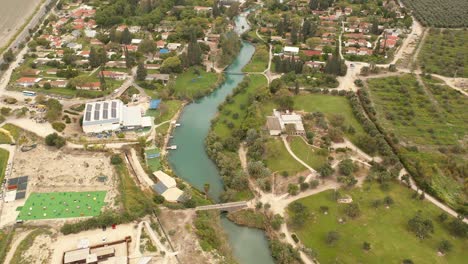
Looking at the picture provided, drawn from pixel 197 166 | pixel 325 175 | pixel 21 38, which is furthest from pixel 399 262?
pixel 21 38

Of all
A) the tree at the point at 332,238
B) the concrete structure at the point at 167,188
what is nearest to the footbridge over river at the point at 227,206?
the concrete structure at the point at 167,188

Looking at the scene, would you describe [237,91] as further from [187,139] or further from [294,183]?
[294,183]

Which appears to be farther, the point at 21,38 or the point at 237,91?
the point at 21,38

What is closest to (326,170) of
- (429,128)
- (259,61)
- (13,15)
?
(429,128)

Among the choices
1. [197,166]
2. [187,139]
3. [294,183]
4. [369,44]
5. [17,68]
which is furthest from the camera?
[369,44]

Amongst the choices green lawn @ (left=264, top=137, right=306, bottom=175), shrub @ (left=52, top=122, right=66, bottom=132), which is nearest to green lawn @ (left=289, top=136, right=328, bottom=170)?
green lawn @ (left=264, top=137, right=306, bottom=175)

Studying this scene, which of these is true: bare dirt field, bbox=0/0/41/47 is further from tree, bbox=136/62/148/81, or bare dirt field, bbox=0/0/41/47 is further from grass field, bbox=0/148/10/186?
grass field, bbox=0/148/10/186

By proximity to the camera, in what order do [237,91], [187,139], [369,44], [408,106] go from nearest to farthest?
[187,139]
[408,106]
[237,91]
[369,44]
